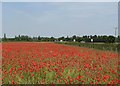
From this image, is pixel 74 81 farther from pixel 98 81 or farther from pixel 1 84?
pixel 1 84

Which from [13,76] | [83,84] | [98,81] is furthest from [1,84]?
[98,81]

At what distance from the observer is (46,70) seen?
7.07 meters

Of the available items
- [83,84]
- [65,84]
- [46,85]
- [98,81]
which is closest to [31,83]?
[46,85]

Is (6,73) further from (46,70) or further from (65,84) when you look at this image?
(65,84)

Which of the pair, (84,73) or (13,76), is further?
(84,73)

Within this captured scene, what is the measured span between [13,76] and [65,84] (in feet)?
4.98

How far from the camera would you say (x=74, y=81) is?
5602mm

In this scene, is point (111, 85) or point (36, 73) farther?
point (36, 73)

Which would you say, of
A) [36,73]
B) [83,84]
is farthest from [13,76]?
[83,84]

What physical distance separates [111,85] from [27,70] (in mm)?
2725

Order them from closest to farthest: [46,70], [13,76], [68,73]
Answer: [13,76]
[68,73]
[46,70]

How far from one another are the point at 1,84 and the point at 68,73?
1.92 m

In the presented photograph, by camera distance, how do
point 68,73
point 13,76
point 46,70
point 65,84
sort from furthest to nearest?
point 46,70
point 68,73
point 13,76
point 65,84

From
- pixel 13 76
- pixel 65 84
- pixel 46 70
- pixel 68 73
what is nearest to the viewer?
pixel 65 84
